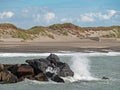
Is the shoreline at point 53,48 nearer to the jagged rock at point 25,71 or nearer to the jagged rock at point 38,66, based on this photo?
the jagged rock at point 38,66

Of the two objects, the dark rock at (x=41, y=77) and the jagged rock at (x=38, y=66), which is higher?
the jagged rock at (x=38, y=66)

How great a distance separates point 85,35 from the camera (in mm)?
113875

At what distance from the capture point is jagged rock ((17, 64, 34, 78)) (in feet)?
89.1

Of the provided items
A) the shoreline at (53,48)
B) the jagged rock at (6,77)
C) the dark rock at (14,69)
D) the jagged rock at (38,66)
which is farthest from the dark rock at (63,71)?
the shoreline at (53,48)

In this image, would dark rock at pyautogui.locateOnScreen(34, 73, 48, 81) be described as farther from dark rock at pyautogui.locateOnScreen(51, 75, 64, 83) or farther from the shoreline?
the shoreline

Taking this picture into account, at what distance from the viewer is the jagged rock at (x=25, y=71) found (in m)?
27.2

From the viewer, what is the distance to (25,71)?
89.6 ft

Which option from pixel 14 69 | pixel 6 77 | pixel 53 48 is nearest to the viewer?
pixel 6 77

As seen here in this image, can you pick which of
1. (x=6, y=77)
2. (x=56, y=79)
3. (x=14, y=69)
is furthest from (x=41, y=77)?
(x=6, y=77)

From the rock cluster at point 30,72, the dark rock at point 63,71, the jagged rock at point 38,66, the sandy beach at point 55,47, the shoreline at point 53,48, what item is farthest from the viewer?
the sandy beach at point 55,47

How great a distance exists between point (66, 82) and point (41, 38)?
71748 mm

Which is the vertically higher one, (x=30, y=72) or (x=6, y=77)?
(x=30, y=72)

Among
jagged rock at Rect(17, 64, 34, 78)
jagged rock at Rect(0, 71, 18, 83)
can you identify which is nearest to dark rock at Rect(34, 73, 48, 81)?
jagged rock at Rect(17, 64, 34, 78)

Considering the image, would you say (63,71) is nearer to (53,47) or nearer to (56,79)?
(56,79)
